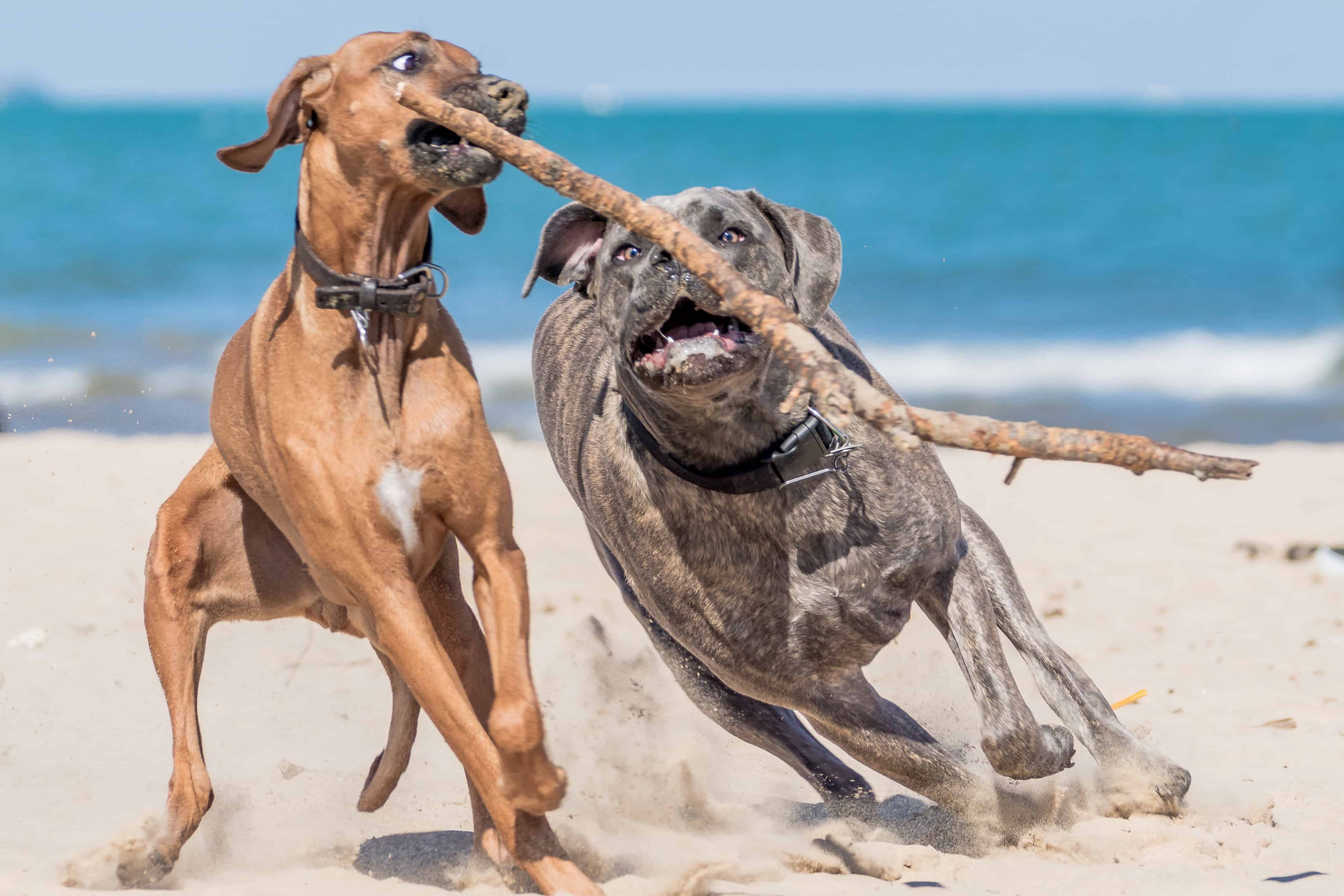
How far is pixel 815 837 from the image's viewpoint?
457 centimetres

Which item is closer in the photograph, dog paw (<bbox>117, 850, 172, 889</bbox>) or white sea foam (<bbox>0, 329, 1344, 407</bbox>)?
dog paw (<bbox>117, 850, 172, 889</bbox>)

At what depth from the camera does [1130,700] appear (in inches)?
224

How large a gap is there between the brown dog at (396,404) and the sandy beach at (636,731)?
0.71m

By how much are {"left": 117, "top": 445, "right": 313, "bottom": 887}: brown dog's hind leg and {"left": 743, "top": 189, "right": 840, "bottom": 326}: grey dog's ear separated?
5.78 ft

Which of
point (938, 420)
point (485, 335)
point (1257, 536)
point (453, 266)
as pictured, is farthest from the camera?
point (453, 266)

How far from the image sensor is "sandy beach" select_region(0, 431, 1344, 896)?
4.12m

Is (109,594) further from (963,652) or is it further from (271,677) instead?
(963,652)

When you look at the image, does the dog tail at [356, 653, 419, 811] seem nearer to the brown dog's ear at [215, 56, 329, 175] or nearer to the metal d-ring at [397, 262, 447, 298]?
the metal d-ring at [397, 262, 447, 298]

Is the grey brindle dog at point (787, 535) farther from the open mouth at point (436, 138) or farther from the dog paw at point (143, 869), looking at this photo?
the dog paw at point (143, 869)

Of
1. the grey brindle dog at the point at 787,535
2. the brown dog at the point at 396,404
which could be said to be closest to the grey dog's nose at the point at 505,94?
the brown dog at the point at 396,404

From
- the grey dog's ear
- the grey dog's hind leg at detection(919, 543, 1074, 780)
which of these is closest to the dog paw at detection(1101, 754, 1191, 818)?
the grey dog's hind leg at detection(919, 543, 1074, 780)

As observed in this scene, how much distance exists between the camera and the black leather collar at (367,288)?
3.47 m

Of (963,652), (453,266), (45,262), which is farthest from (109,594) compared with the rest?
(45,262)

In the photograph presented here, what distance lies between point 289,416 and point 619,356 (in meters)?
1.03
